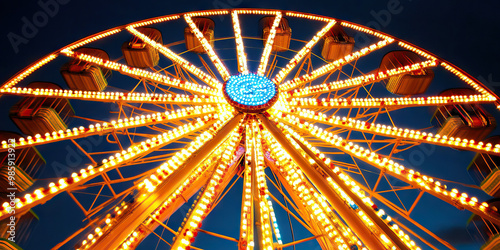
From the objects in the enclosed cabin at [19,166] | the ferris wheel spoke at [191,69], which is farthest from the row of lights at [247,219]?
the enclosed cabin at [19,166]

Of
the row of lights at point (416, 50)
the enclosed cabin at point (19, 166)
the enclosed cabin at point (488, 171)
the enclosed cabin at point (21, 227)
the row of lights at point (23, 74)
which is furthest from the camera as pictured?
the row of lights at point (416, 50)

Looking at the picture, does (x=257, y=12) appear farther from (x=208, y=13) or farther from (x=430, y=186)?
(x=430, y=186)

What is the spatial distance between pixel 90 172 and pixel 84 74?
457cm

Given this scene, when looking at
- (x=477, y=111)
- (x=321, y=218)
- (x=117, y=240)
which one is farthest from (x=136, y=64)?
(x=477, y=111)

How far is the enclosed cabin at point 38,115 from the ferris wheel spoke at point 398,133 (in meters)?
5.50

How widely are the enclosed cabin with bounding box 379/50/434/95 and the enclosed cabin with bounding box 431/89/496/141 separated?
0.67 metres

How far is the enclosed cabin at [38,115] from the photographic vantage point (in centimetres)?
642

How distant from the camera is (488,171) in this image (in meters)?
6.89

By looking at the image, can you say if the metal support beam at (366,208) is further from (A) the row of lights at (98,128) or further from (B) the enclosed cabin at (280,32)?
(B) the enclosed cabin at (280,32)

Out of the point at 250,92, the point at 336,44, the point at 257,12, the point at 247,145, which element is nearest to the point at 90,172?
the point at 247,145

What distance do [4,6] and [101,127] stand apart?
749 centimetres

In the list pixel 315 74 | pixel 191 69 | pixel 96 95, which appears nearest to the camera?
pixel 96 95

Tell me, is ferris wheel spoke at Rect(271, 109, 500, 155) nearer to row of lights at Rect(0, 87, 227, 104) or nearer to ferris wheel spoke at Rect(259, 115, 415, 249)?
ferris wheel spoke at Rect(259, 115, 415, 249)

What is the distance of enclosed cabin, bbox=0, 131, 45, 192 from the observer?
19.1ft
